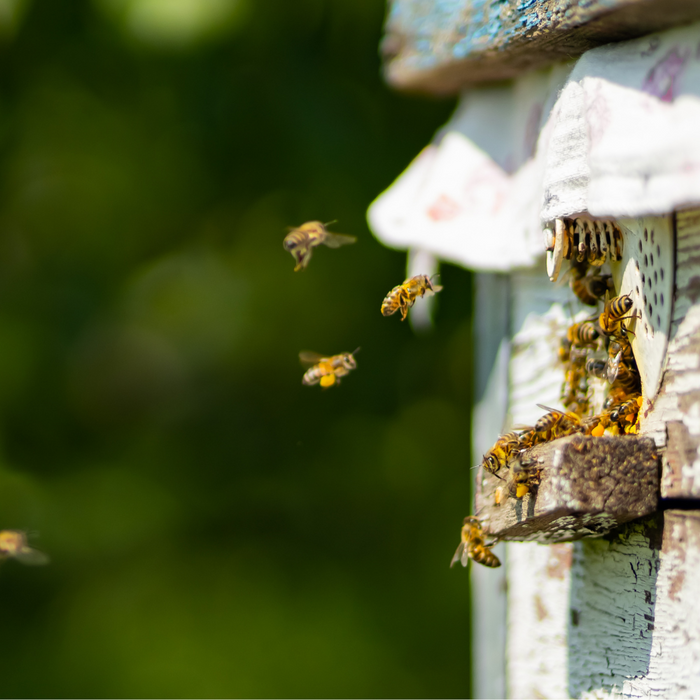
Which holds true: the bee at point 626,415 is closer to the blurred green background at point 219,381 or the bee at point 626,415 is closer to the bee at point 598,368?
the bee at point 598,368

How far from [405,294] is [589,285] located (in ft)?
1.35

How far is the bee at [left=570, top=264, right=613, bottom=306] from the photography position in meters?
1.33

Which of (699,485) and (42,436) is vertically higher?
(42,436)

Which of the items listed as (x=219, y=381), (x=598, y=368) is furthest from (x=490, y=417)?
(x=219, y=381)

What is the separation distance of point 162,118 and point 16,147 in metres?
0.60

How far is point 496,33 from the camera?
1377 millimetres

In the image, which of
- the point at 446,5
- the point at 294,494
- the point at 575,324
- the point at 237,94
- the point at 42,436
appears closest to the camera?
the point at 575,324

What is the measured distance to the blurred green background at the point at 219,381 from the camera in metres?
2.96

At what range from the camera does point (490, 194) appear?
1616 millimetres

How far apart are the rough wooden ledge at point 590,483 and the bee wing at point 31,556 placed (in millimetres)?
2003

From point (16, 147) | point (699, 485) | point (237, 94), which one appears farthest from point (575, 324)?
point (16, 147)

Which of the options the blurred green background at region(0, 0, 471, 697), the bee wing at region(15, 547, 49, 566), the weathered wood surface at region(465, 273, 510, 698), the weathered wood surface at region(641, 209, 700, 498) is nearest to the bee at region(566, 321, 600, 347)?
the weathered wood surface at region(641, 209, 700, 498)

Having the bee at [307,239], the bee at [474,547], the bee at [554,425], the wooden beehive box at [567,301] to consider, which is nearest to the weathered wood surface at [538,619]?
the wooden beehive box at [567,301]

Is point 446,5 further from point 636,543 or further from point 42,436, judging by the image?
point 42,436
